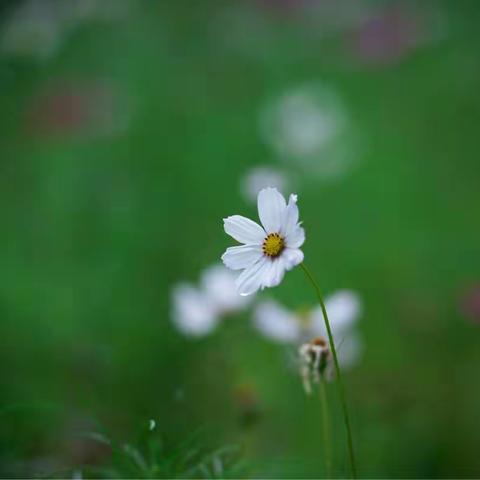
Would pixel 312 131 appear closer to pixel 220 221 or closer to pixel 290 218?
pixel 220 221

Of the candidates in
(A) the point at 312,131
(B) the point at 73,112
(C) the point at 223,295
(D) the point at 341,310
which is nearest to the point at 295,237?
(D) the point at 341,310

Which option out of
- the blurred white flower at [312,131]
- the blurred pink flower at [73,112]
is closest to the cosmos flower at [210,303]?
the blurred white flower at [312,131]

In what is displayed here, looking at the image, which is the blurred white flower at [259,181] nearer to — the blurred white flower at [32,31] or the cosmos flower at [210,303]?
the cosmos flower at [210,303]

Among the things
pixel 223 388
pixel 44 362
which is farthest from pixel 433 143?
pixel 44 362

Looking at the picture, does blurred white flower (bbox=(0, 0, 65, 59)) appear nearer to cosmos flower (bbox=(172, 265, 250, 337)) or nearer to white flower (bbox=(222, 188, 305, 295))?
cosmos flower (bbox=(172, 265, 250, 337))

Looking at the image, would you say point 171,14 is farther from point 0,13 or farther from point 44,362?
point 44,362
